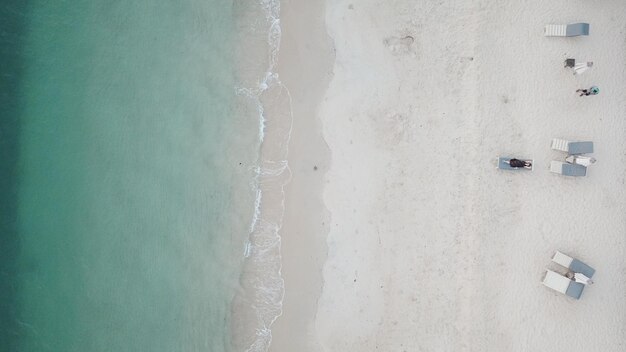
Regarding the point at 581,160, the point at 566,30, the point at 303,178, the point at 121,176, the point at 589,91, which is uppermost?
the point at 566,30

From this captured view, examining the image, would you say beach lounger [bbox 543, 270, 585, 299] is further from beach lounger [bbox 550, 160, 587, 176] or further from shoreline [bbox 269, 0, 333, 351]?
shoreline [bbox 269, 0, 333, 351]

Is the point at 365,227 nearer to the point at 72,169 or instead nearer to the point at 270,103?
the point at 270,103

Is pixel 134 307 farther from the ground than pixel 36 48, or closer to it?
closer to it

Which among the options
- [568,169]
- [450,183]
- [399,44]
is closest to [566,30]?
[568,169]

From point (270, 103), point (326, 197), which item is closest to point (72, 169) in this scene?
point (270, 103)

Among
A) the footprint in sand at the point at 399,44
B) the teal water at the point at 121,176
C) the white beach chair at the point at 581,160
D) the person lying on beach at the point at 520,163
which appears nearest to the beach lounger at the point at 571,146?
the white beach chair at the point at 581,160

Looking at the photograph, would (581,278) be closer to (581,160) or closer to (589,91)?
(581,160)

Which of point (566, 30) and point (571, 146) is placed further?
point (566, 30)
